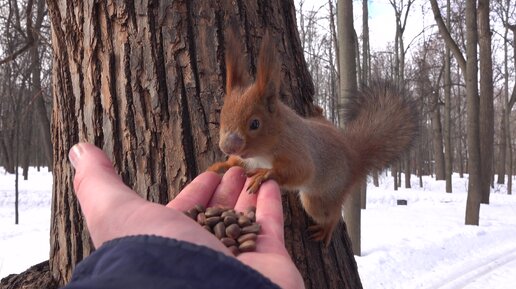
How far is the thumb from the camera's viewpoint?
4.56 ft

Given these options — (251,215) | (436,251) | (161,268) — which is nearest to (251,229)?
(251,215)

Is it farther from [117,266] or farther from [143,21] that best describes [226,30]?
[117,266]

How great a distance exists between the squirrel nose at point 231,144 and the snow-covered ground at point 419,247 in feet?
15.0

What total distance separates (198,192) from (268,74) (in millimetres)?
565

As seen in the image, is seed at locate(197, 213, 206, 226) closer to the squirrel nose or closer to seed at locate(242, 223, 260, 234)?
seed at locate(242, 223, 260, 234)

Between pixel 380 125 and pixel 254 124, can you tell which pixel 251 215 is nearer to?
pixel 254 124

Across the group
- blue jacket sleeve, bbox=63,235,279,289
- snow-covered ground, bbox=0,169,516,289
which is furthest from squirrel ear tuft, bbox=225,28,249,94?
snow-covered ground, bbox=0,169,516,289

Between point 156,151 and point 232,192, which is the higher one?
point 156,151

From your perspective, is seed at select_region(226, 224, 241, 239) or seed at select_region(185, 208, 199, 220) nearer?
seed at select_region(226, 224, 241, 239)

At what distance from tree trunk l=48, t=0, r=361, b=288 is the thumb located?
15.9 inches

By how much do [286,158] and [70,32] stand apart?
111cm

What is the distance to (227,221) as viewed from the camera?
169 centimetres

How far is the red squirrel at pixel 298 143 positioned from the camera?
205 cm

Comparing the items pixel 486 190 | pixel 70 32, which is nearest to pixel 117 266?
pixel 70 32
